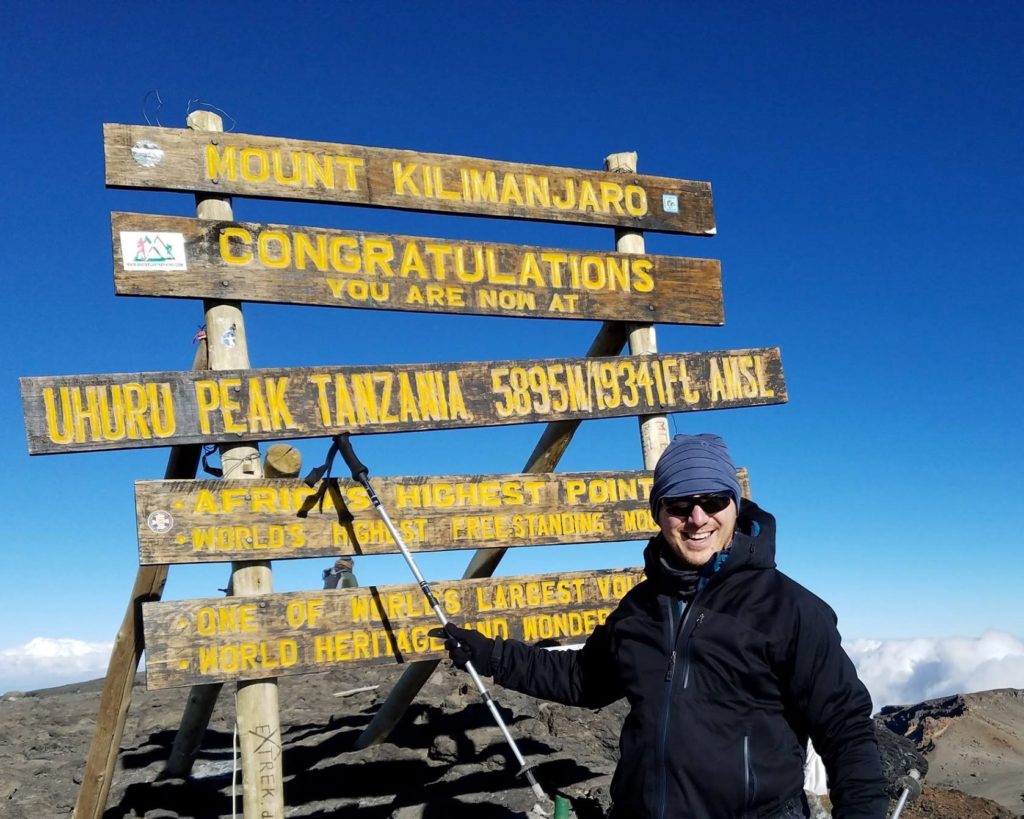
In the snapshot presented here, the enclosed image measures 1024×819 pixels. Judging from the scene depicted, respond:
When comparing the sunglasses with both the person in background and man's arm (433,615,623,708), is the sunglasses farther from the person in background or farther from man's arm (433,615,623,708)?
the person in background

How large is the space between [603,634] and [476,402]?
2.95 m

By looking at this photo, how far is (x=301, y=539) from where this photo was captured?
584 centimetres

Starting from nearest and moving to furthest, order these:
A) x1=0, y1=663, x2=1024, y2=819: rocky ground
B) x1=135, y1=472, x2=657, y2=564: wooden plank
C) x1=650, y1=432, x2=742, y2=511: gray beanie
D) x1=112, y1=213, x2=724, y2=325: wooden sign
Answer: x1=650, y1=432, x2=742, y2=511: gray beanie
x1=135, y1=472, x2=657, y2=564: wooden plank
x1=112, y1=213, x2=724, y2=325: wooden sign
x1=0, y1=663, x2=1024, y2=819: rocky ground

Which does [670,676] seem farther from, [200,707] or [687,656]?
[200,707]

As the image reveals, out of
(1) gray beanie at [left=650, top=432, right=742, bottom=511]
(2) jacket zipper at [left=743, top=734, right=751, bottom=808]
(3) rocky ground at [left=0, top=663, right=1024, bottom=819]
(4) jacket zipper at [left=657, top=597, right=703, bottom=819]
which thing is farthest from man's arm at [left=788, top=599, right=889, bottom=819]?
(3) rocky ground at [left=0, top=663, right=1024, bottom=819]

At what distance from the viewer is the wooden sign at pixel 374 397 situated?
546 centimetres

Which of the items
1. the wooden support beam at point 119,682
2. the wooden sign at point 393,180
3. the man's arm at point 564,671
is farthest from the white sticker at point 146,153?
the man's arm at point 564,671

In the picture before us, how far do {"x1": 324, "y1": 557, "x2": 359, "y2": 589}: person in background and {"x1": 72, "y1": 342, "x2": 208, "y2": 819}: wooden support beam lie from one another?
7.63 m

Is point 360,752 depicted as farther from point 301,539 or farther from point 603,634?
point 603,634

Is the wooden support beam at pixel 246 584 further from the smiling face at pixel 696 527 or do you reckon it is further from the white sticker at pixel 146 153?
the smiling face at pixel 696 527

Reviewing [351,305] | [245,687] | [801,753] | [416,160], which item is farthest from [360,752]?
[801,753]

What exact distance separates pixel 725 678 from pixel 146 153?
16.4 feet

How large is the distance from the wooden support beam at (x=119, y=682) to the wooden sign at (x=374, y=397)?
21.7 inches

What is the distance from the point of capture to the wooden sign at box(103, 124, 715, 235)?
584 centimetres
